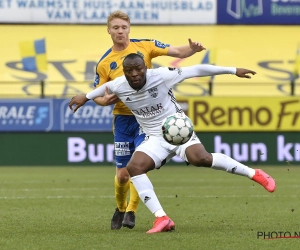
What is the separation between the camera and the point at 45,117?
68.7 ft

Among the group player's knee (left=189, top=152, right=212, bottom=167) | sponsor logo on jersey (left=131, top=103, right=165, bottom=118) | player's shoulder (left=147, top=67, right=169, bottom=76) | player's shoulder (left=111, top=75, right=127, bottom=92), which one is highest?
player's shoulder (left=147, top=67, right=169, bottom=76)

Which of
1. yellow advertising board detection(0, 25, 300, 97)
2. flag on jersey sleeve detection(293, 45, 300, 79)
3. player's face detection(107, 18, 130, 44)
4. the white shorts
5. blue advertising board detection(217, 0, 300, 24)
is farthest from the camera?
blue advertising board detection(217, 0, 300, 24)

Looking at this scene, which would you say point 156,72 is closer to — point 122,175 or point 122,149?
point 122,149

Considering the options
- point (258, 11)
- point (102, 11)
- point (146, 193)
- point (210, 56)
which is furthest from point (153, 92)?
point (258, 11)

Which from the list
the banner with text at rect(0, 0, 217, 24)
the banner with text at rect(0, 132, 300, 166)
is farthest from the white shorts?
the banner with text at rect(0, 0, 217, 24)

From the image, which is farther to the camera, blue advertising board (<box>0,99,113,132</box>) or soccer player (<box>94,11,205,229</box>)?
blue advertising board (<box>0,99,113,132</box>)

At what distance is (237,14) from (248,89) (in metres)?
5.34

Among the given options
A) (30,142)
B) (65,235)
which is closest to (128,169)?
(65,235)

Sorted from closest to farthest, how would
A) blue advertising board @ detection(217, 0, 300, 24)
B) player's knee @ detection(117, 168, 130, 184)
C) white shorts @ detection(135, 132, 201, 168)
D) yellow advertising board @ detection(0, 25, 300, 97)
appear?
white shorts @ detection(135, 132, 201, 168), player's knee @ detection(117, 168, 130, 184), yellow advertising board @ detection(0, 25, 300, 97), blue advertising board @ detection(217, 0, 300, 24)

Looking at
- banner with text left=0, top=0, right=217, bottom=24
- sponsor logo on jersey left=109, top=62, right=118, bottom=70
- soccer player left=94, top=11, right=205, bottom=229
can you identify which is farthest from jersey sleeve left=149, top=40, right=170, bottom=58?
banner with text left=0, top=0, right=217, bottom=24

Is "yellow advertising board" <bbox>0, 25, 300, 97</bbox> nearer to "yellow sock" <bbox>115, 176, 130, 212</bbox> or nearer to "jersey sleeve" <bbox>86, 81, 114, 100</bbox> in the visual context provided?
"yellow sock" <bbox>115, 176, 130, 212</bbox>

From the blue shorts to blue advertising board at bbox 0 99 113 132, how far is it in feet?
39.8

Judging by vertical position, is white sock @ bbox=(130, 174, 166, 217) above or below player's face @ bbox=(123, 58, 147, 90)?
below

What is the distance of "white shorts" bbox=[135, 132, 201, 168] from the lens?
8.20 metres
